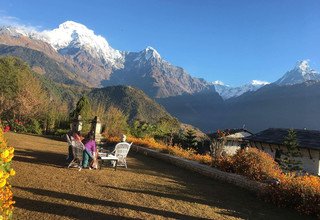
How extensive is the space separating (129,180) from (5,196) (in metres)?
6.65

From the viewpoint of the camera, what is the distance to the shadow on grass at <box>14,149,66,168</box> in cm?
1252

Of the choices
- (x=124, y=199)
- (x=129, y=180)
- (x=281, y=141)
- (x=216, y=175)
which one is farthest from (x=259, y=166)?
(x=281, y=141)

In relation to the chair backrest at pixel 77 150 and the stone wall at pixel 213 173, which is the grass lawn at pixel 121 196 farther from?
the chair backrest at pixel 77 150

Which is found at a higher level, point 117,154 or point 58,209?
point 117,154

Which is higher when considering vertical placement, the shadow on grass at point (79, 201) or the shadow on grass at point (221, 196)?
the shadow on grass at point (221, 196)

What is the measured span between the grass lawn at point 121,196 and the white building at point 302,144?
15431mm

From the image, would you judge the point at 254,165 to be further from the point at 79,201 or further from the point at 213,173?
the point at 79,201

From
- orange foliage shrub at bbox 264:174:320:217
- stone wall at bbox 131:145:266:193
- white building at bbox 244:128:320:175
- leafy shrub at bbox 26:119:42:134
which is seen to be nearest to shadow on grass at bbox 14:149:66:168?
stone wall at bbox 131:145:266:193

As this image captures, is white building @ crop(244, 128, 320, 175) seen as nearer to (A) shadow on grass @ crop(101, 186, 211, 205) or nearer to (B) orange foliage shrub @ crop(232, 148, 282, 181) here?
(B) orange foliage shrub @ crop(232, 148, 282, 181)

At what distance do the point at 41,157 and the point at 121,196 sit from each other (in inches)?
233

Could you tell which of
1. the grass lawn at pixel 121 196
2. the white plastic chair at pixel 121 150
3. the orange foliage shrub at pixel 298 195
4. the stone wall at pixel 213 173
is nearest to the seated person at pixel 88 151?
the grass lawn at pixel 121 196

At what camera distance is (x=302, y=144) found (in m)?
26.9

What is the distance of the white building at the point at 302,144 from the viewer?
25.8 meters

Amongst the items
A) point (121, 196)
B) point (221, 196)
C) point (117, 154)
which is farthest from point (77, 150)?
point (221, 196)
